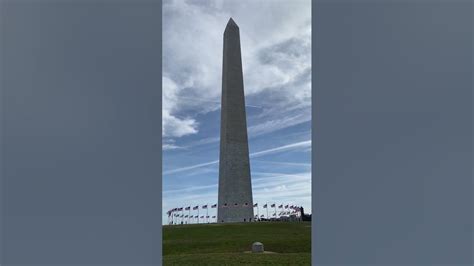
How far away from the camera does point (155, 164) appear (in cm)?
447

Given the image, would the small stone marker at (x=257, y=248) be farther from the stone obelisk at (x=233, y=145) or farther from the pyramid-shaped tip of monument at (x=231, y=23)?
the pyramid-shaped tip of monument at (x=231, y=23)

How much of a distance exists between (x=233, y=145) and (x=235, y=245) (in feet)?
42.5

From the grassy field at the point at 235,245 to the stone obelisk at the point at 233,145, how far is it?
5.72m

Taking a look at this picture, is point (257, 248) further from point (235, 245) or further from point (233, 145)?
point (233, 145)

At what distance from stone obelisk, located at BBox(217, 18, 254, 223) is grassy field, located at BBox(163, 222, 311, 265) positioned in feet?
18.8

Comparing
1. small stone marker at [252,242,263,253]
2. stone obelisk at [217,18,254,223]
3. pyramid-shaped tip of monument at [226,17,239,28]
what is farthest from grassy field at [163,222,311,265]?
pyramid-shaped tip of monument at [226,17,239,28]

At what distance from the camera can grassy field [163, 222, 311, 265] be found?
14.4 m

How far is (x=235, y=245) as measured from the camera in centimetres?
1850

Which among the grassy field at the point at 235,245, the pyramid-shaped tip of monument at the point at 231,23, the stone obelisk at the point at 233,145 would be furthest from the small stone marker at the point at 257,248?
the pyramid-shaped tip of monument at the point at 231,23

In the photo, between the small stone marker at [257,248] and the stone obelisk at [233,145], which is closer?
the small stone marker at [257,248]

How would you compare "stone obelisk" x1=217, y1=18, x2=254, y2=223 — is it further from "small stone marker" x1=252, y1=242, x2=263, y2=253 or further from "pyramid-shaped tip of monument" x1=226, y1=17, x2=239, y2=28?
"small stone marker" x1=252, y1=242, x2=263, y2=253

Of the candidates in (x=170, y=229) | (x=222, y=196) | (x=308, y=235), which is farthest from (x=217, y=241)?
(x=222, y=196)

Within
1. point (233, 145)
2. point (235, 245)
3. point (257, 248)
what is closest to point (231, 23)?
point (233, 145)

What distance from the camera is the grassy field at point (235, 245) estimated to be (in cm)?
1443
